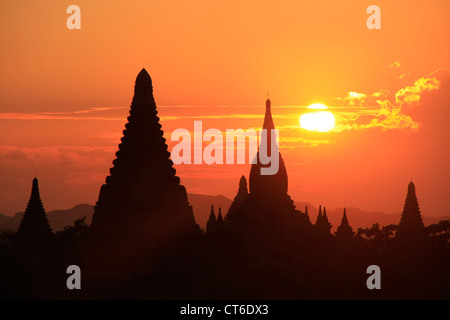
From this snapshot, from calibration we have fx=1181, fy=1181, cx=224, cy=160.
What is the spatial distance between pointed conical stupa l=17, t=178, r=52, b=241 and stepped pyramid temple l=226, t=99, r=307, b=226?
13.5 metres

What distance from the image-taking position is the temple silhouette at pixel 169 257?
61694 millimetres

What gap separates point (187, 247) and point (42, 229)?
1523 centimetres

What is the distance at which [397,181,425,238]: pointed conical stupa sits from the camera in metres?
86.6

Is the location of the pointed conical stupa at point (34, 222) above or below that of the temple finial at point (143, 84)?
below

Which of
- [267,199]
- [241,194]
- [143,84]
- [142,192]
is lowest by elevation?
[142,192]

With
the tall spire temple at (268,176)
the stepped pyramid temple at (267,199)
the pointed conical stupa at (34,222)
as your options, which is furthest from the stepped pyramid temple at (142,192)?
the tall spire temple at (268,176)

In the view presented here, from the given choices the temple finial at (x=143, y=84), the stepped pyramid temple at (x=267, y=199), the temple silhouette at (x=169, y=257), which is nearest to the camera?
the temple silhouette at (x=169, y=257)

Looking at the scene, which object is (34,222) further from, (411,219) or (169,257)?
(411,219)

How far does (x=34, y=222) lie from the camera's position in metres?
77.1

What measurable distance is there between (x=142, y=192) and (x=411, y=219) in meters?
28.7

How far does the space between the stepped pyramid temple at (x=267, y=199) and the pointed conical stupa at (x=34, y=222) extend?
44.3 ft

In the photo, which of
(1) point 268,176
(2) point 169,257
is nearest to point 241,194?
(1) point 268,176

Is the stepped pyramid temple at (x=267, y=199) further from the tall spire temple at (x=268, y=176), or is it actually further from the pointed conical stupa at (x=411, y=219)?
the pointed conical stupa at (x=411, y=219)
